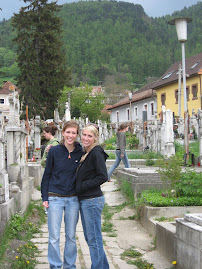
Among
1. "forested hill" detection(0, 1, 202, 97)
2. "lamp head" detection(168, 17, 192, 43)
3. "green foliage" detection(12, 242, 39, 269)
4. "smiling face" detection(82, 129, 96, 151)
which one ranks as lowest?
"green foliage" detection(12, 242, 39, 269)

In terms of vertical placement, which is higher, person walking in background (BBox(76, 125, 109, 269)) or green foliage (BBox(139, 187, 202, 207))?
person walking in background (BBox(76, 125, 109, 269))

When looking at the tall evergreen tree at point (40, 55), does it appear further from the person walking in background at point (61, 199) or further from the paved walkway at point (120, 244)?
the person walking in background at point (61, 199)

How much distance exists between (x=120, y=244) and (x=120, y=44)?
120301 mm

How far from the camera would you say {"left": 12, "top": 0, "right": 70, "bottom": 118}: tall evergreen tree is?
39969 mm

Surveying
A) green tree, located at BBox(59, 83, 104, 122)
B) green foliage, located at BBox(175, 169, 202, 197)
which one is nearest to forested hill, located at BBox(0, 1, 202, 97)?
green tree, located at BBox(59, 83, 104, 122)

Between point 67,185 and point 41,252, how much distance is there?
5.73 ft

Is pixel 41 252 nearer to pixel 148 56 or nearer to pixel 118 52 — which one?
pixel 148 56

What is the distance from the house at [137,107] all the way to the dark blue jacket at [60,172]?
47.9 meters

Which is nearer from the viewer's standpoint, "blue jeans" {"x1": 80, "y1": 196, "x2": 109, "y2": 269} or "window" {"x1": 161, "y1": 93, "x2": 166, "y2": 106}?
"blue jeans" {"x1": 80, "y1": 196, "x2": 109, "y2": 269}

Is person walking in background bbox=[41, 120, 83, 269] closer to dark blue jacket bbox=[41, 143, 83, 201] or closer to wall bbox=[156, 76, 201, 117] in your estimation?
dark blue jacket bbox=[41, 143, 83, 201]

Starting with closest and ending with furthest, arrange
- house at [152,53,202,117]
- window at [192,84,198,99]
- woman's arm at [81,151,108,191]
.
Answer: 1. woman's arm at [81,151,108,191]
2. house at [152,53,202,117]
3. window at [192,84,198,99]

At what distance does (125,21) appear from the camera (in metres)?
141

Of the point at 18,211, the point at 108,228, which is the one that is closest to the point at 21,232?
the point at 18,211

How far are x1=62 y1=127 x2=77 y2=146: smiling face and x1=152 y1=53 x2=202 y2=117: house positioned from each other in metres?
37.5
